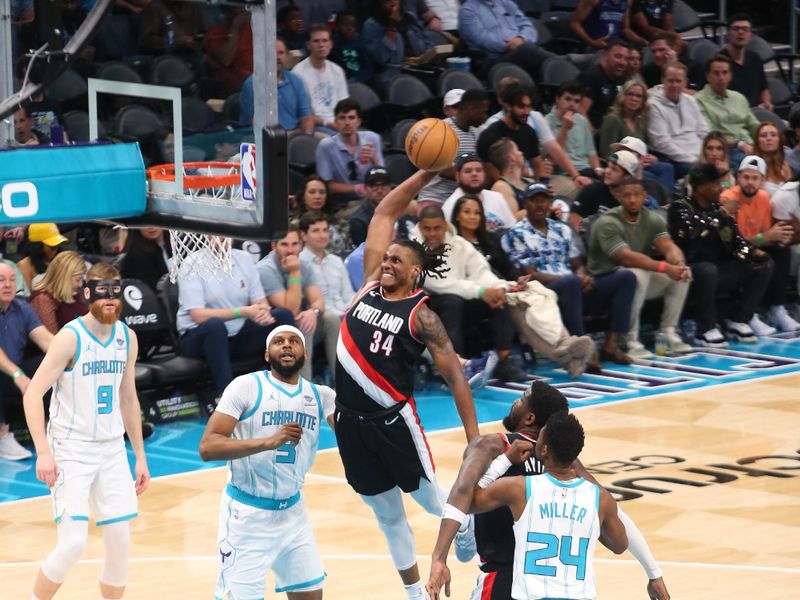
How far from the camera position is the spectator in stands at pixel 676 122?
15.2 metres

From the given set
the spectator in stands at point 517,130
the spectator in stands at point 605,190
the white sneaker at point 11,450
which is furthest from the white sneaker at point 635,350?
the white sneaker at point 11,450

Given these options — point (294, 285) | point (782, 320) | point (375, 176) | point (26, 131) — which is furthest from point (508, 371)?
point (26, 131)

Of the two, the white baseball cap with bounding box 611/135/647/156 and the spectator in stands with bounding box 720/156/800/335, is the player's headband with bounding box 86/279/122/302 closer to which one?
the white baseball cap with bounding box 611/135/647/156

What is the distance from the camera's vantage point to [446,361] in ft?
22.9

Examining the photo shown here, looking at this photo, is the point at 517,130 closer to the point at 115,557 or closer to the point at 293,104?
the point at 293,104

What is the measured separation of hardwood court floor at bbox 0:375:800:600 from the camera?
7.92 metres

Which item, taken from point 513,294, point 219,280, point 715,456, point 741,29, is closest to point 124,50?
point 219,280

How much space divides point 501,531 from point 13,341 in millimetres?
5242

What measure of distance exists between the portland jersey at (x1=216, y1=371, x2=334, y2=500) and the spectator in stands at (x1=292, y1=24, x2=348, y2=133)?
732 cm

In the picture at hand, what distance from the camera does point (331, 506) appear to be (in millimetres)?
9352

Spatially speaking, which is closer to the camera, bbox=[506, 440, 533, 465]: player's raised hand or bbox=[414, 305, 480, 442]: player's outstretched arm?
bbox=[506, 440, 533, 465]: player's raised hand

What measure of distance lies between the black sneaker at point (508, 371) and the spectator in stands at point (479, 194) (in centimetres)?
110

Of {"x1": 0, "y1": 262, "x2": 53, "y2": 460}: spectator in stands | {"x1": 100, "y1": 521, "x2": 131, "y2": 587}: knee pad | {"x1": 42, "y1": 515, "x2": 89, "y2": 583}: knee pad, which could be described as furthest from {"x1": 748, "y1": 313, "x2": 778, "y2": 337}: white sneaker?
{"x1": 42, "y1": 515, "x2": 89, "y2": 583}: knee pad

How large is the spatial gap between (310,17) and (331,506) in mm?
7588
